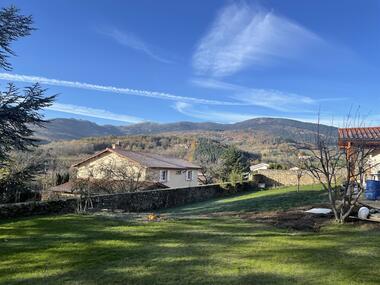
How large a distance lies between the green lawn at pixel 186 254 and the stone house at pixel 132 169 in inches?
718

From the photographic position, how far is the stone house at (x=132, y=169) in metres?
29.3

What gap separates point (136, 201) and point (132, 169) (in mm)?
10693

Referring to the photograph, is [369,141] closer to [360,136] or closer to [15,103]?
[360,136]

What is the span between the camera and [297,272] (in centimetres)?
597

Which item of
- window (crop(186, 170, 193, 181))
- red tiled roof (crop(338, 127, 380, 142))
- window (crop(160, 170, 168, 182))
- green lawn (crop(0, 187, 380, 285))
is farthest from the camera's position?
window (crop(186, 170, 193, 181))

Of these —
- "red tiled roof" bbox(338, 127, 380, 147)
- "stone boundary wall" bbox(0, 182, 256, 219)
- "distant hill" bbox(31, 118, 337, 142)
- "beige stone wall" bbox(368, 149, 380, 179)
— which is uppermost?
"distant hill" bbox(31, 118, 337, 142)

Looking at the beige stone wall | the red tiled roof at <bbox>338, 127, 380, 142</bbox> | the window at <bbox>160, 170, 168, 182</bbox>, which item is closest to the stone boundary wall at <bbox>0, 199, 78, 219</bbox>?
the red tiled roof at <bbox>338, 127, 380, 142</bbox>

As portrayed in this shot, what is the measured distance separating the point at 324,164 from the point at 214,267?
7.05 metres

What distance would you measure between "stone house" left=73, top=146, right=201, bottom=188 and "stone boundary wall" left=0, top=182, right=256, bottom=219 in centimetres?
457

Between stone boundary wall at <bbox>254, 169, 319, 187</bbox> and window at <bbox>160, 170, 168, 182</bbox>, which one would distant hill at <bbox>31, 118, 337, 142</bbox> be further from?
window at <bbox>160, 170, 168, 182</bbox>

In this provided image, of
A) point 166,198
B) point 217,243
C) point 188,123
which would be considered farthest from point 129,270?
point 188,123

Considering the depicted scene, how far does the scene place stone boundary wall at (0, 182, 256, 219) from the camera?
13086 mm

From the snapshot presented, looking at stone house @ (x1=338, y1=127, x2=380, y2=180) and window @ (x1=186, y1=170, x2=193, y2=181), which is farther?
window @ (x1=186, y1=170, x2=193, y2=181)

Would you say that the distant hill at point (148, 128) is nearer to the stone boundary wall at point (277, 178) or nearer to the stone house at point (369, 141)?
the stone boundary wall at point (277, 178)
